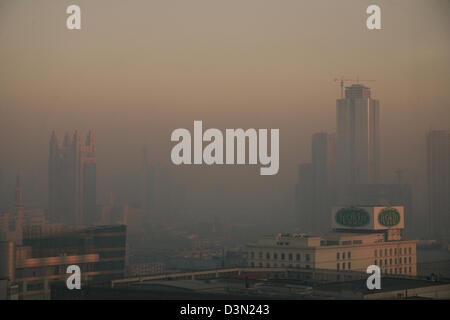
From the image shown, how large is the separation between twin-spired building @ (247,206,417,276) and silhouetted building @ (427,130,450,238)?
1.54 m

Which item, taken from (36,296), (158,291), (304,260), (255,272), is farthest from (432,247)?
(158,291)

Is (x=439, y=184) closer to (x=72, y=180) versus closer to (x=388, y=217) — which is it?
(x=388, y=217)

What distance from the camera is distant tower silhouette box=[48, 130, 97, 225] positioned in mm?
24625

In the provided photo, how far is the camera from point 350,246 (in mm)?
28844

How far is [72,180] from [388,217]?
435 inches

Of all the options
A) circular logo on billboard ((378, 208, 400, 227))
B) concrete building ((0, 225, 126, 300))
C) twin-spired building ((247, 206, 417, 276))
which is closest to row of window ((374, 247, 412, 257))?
twin-spired building ((247, 206, 417, 276))

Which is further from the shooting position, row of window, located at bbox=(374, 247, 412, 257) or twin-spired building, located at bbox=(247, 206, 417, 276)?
row of window, located at bbox=(374, 247, 412, 257)

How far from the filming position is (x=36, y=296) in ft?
73.9

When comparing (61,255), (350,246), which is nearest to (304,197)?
(350,246)

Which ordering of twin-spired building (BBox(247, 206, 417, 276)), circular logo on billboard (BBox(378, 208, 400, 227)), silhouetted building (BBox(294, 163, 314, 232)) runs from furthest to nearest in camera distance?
circular logo on billboard (BBox(378, 208, 400, 227)), silhouetted building (BBox(294, 163, 314, 232)), twin-spired building (BBox(247, 206, 417, 276))

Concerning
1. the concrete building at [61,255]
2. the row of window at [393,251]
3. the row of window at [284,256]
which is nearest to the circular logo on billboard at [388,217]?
the row of window at [393,251]

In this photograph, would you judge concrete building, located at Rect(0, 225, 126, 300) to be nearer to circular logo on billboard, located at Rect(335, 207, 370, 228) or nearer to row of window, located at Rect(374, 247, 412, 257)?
circular logo on billboard, located at Rect(335, 207, 370, 228)

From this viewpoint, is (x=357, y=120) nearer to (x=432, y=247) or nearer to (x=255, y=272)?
(x=432, y=247)

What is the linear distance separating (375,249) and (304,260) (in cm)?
322
